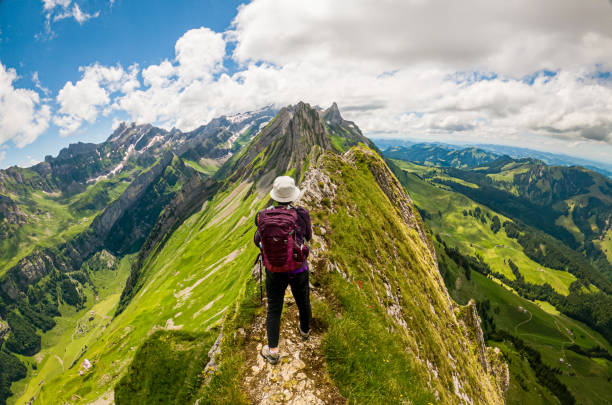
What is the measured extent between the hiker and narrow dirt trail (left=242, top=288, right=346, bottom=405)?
580 mm

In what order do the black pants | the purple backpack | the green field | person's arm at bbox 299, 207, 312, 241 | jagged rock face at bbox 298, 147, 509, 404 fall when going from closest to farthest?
1. the purple backpack
2. the black pants
3. person's arm at bbox 299, 207, 312, 241
4. jagged rock face at bbox 298, 147, 509, 404
5. the green field

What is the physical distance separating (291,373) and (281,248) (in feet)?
17.0

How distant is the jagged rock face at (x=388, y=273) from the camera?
1845 cm

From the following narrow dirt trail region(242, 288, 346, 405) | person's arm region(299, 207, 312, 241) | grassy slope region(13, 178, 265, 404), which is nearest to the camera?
narrow dirt trail region(242, 288, 346, 405)

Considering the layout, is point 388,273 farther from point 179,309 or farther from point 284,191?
point 179,309

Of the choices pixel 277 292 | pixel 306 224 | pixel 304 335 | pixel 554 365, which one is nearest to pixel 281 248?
pixel 306 224

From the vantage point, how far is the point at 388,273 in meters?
25.4

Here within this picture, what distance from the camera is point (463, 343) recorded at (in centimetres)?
3466

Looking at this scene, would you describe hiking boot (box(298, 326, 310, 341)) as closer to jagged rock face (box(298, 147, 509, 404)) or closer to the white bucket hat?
jagged rock face (box(298, 147, 509, 404))

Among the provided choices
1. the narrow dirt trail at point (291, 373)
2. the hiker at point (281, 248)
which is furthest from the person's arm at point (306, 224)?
the narrow dirt trail at point (291, 373)

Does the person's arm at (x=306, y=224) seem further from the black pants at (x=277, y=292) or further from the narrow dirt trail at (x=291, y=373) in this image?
the narrow dirt trail at (x=291, y=373)

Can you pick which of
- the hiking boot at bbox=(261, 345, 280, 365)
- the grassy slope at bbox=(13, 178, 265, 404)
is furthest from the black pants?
the grassy slope at bbox=(13, 178, 265, 404)

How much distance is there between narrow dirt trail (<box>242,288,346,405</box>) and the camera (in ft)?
30.2

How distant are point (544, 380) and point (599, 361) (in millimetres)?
120726
